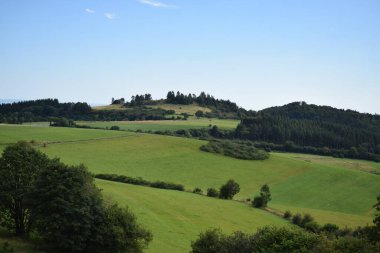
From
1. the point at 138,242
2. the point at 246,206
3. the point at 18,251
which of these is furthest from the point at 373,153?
the point at 18,251

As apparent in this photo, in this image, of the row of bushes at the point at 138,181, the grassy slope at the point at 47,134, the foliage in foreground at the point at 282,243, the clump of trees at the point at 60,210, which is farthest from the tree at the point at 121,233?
the grassy slope at the point at 47,134

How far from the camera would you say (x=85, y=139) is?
114438 mm

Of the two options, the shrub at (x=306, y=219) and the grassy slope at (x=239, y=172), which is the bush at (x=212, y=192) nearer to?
the grassy slope at (x=239, y=172)

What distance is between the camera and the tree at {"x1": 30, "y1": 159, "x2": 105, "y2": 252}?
35594 mm

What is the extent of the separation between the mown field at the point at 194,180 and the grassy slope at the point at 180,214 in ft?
0.37

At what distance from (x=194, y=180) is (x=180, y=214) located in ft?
102

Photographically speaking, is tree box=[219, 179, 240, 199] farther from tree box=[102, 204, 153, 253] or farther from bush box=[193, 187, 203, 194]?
tree box=[102, 204, 153, 253]

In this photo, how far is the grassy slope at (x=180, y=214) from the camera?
49366 millimetres

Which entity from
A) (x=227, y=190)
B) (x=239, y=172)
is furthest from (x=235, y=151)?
(x=227, y=190)

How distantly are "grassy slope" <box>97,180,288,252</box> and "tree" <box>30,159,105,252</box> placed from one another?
849 cm

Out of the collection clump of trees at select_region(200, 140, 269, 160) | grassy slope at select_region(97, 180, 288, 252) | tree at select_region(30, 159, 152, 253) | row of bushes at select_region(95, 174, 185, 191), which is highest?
clump of trees at select_region(200, 140, 269, 160)

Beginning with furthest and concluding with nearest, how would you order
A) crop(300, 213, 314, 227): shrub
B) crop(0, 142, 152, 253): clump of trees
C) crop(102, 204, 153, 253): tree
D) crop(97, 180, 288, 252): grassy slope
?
crop(300, 213, 314, 227): shrub → crop(97, 180, 288, 252): grassy slope → crop(102, 204, 153, 253): tree → crop(0, 142, 152, 253): clump of trees

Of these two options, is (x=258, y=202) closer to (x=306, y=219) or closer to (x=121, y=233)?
(x=306, y=219)

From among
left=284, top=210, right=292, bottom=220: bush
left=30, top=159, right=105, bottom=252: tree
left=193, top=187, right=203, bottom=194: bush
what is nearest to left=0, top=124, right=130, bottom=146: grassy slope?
left=193, top=187, right=203, bottom=194: bush
